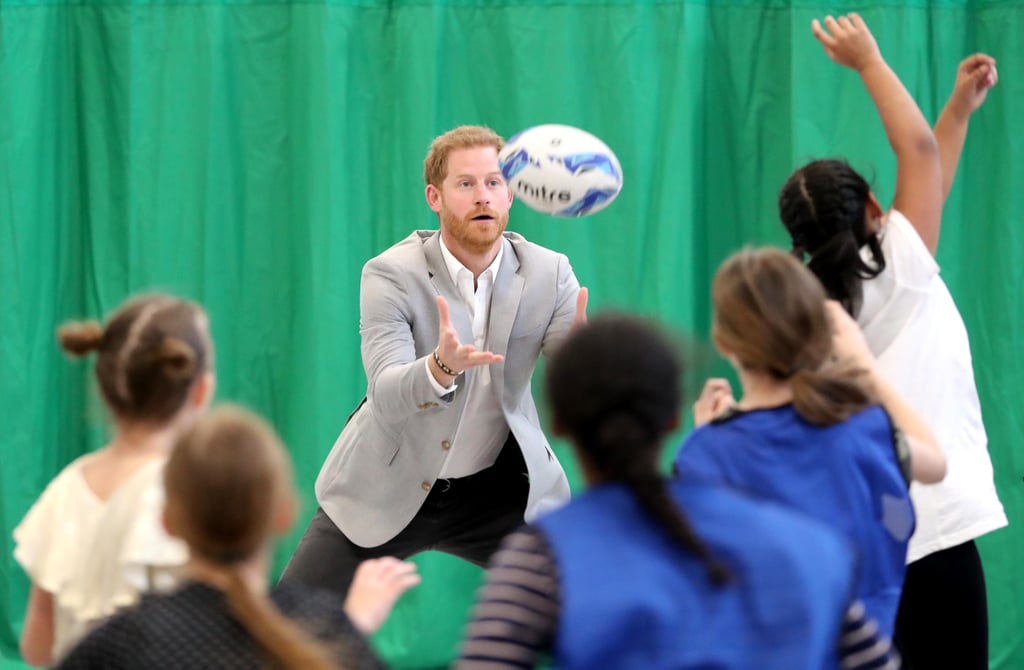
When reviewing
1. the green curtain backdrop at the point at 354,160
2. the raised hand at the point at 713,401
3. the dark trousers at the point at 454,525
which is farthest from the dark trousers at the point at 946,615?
the green curtain backdrop at the point at 354,160

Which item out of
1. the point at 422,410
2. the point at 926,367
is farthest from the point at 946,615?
the point at 422,410

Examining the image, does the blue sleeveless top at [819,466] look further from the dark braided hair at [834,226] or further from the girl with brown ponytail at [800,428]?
the dark braided hair at [834,226]

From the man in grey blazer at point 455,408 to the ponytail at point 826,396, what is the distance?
1.05 m

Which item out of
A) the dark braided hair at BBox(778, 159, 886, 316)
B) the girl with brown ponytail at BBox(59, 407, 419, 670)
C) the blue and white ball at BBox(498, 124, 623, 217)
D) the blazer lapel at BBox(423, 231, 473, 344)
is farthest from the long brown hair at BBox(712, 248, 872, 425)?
the blazer lapel at BBox(423, 231, 473, 344)

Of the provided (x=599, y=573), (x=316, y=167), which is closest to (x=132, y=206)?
(x=316, y=167)

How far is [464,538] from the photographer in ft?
9.37

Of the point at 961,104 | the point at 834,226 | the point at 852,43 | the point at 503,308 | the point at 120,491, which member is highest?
the point at 852,43

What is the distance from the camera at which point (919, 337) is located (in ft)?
7.16

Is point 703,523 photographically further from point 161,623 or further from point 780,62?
point 780,62

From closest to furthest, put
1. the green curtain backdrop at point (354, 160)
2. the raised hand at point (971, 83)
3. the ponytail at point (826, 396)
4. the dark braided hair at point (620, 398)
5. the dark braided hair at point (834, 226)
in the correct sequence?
the dark braided hair at point (620, 398) → the ponytail at point (826, 396) → the dark braided hair at point (834, 226) → the raised hand at point (971, 83) → the green curtain backdrop at point (354, 160)

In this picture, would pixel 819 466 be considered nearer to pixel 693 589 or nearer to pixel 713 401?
pixel 713 401

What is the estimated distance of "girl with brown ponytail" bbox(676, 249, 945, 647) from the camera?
5.42 feet

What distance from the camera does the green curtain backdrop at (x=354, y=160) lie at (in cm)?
360

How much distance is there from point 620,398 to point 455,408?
1436mm
